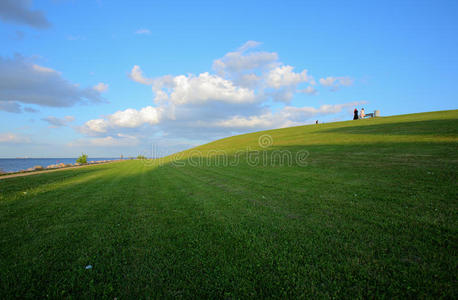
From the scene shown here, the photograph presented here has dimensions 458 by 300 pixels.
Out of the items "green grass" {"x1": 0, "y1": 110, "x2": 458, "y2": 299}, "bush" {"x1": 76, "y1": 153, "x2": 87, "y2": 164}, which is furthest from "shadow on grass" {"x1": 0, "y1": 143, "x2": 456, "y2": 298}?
"bush" {"x1": 76, "y1": 153, "x2": 87, "y2": 164}

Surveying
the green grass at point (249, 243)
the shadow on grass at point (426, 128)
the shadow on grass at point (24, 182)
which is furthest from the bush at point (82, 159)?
the shadow on grass at point (426, 128)

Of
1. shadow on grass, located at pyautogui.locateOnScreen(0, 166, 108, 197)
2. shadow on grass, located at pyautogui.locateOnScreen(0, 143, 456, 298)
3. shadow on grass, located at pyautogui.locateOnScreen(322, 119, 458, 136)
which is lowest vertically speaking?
shadow on grass, located at pyautogui.locateOnScreen(0, 143, 456, 298)

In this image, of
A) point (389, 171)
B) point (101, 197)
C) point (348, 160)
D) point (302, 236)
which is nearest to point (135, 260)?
point (302, 236)

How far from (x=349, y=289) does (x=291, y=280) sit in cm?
81

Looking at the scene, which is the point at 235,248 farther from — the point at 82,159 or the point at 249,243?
the point at 82,159

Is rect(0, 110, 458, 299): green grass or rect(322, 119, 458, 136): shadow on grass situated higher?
rect(322, 119, 458, 136): shadow on grass

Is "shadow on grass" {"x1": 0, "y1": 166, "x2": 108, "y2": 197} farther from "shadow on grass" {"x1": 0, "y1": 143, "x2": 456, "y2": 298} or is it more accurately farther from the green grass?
"shadow on grass" {"x1": 0, "y1": 143, "x2": 456, "y2": 298}

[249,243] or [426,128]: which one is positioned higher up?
[426,128]

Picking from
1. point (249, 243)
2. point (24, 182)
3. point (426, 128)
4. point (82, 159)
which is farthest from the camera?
point (82, 159)

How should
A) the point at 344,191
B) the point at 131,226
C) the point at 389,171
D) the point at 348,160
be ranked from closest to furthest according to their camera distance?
the point at 131,226, the point at 344,191, the point at 389,171, the point at 348,160

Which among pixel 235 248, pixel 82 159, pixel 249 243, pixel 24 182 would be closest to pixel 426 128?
pixel 249 243

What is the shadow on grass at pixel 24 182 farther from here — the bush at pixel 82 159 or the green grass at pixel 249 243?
the bush at pixel 82 159

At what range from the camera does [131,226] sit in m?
5.41

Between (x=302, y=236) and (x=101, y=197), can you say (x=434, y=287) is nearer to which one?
(x=302, y=236)
